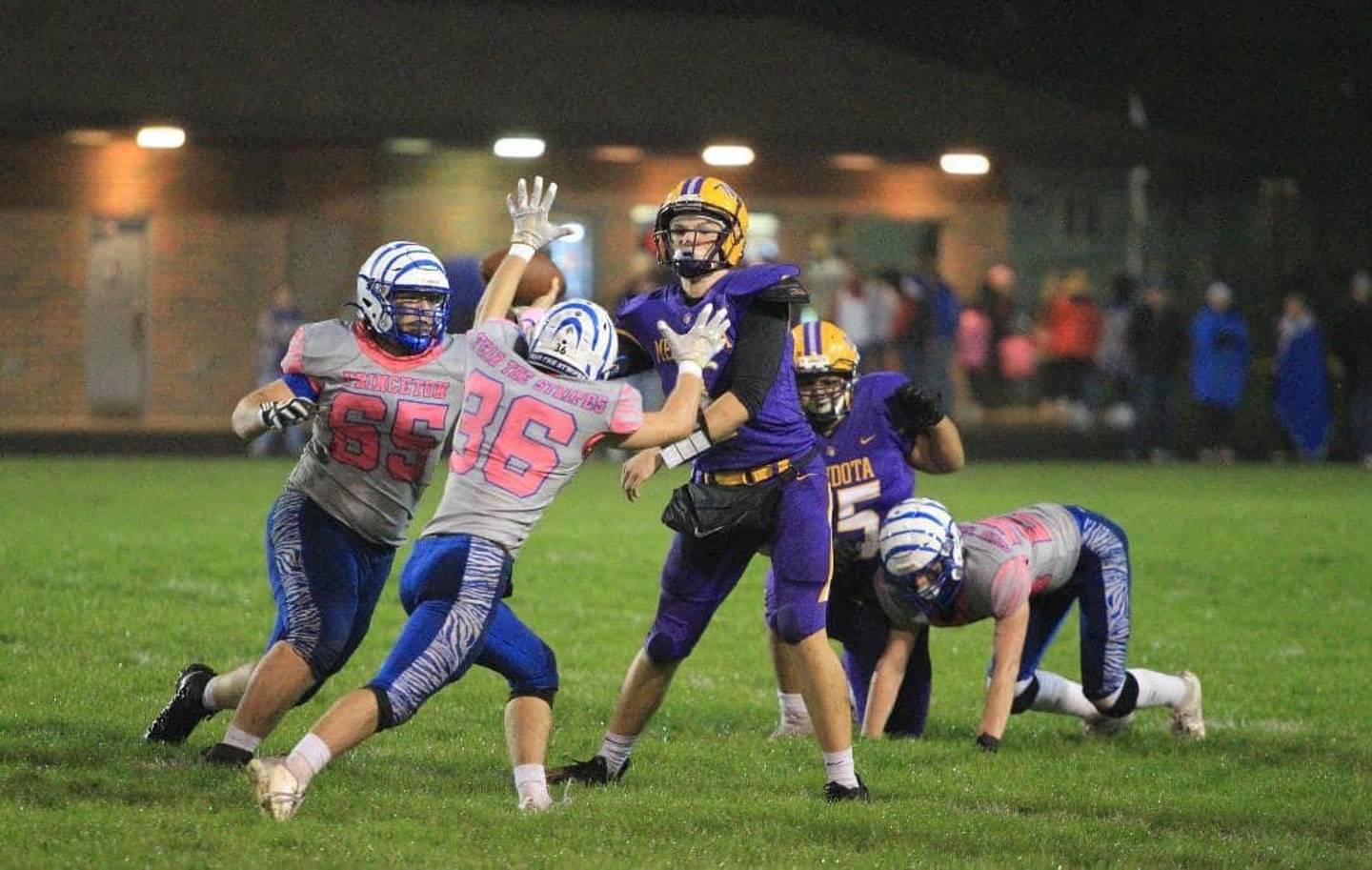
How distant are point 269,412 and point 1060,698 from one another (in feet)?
11.2

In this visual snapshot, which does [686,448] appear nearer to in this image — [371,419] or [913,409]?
[371,419]

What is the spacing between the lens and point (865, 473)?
789 centimetres

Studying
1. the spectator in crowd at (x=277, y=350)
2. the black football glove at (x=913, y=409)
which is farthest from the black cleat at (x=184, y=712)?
Answer: the spectator in crowd at (x=277, y=350)

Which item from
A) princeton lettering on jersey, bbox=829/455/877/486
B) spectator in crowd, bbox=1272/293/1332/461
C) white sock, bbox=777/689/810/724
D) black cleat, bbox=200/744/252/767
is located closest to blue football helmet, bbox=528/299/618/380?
black cleat, bbox=200/744/252/767

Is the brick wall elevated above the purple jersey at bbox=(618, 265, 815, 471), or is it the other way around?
the brick wall

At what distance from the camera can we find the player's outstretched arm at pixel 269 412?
19.6 ft

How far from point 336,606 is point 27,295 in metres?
18.3

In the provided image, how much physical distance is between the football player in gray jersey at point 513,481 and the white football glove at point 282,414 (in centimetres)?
45

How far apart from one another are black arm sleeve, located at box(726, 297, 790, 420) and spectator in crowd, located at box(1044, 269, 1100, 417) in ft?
58.9

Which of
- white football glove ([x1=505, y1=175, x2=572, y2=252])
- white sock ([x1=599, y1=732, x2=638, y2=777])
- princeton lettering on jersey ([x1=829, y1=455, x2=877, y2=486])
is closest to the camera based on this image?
white sock ([x1=599, y1=732, x2=638, y2=777])

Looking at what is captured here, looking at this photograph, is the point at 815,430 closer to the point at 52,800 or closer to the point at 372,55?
the point at 52,800

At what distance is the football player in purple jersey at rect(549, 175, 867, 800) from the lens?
644cm

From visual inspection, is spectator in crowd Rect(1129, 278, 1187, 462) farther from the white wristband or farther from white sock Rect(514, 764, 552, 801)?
white sock Rect(514, 764, 552, 801)

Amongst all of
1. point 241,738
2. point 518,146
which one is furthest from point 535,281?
point 518,146
